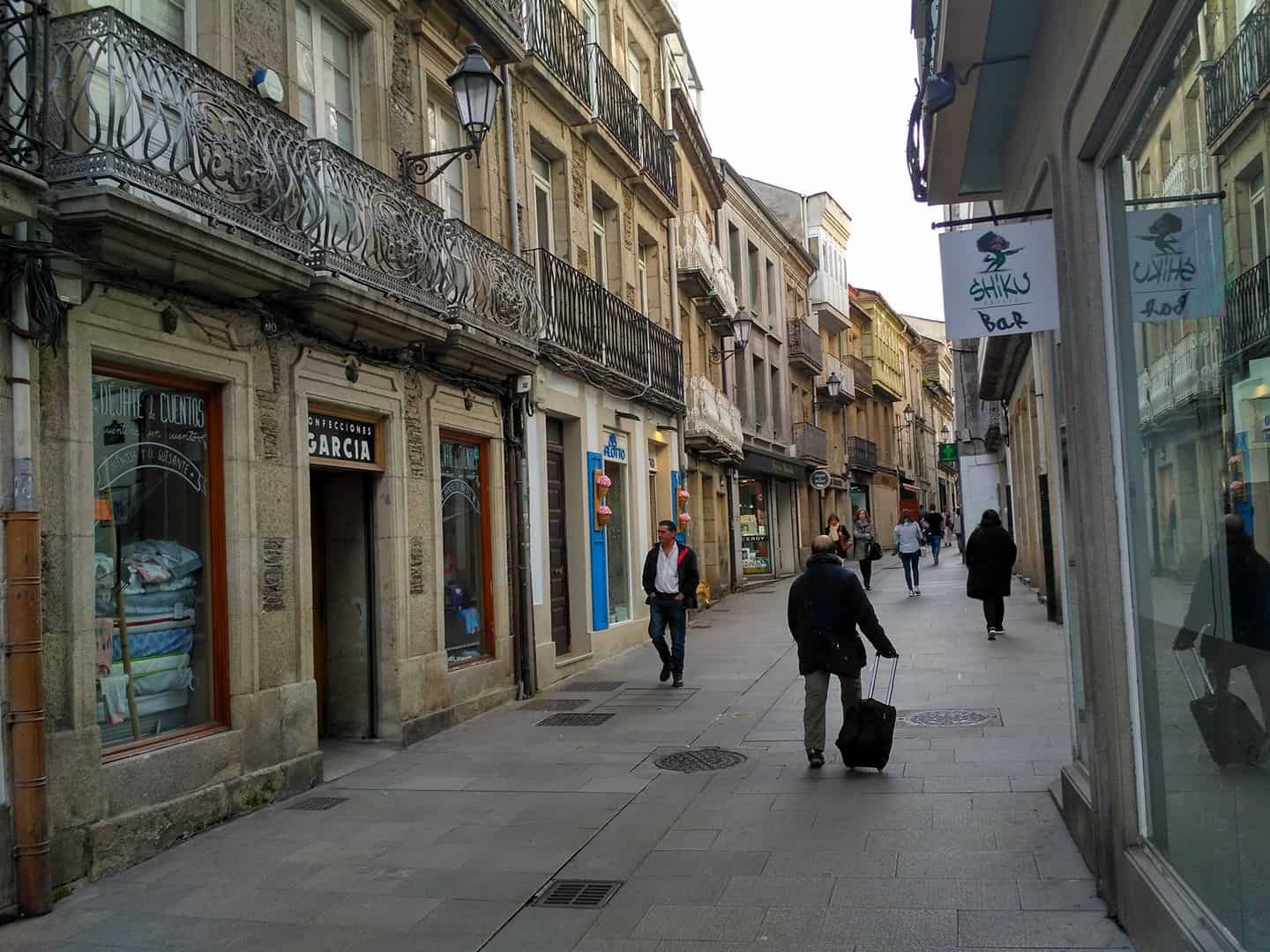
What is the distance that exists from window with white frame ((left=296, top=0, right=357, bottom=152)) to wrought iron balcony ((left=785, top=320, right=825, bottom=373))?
27.2 metres

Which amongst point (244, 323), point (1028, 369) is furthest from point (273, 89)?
point (1028, 369)

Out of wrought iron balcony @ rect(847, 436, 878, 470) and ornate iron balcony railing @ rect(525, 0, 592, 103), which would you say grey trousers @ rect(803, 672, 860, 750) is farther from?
wrought iron balcony @ rect(847, 436, 878, 470)

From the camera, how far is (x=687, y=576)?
518 inches

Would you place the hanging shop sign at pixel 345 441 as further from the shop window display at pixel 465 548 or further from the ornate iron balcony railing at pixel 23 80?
the ornate iron balcony railing at pixel 23 80

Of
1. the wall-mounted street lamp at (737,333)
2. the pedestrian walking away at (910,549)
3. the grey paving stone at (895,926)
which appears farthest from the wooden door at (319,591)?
the wall-mounted street lamp at (737,333)

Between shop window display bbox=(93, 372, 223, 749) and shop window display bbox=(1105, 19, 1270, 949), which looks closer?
shop window display bbox=(1105, 19, 1270, 949)

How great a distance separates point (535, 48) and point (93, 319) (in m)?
8.76

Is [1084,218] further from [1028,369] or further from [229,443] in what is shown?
[1028,369]

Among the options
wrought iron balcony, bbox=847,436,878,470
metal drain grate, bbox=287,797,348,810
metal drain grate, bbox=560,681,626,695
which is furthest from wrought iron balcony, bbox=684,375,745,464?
wrought iron balcony, bbox=847,436,878,470

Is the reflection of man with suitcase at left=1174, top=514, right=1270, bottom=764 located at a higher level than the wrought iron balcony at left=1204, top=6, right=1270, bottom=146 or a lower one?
lower

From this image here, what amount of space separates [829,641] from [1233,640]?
509 centimetres

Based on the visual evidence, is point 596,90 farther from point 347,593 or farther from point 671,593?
point 347,593

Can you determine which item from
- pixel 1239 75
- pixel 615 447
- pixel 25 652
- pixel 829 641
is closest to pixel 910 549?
pixel 615 447

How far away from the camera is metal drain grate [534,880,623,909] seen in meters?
5.77
